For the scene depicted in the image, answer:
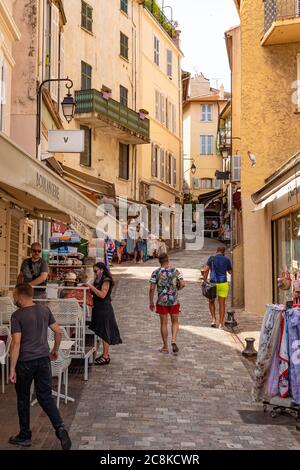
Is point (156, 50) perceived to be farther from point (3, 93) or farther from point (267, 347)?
point (267, 347)

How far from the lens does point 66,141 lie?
12844mm

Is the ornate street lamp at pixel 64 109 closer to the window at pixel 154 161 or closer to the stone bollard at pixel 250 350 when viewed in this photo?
the stone bollard at pixel 250 350

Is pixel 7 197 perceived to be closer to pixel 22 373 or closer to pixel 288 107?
pixel 22 373

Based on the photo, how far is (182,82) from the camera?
135ft

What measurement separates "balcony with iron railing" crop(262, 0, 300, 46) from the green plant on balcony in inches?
723

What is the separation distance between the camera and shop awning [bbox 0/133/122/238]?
5773 mm

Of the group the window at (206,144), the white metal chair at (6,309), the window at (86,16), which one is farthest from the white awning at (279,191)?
the window at (206,144)

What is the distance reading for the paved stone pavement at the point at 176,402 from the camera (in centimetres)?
586

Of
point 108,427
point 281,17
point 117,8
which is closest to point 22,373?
point 108,427

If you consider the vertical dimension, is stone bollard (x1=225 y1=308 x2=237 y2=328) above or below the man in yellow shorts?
below

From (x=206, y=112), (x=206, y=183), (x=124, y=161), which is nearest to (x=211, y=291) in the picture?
(x=124, y=161)

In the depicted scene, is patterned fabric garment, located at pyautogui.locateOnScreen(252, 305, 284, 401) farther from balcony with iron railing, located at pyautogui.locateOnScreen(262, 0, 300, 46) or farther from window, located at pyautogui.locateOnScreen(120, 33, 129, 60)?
window, located at pyautogui.locateOnScreen(120, 33, 129, 60)

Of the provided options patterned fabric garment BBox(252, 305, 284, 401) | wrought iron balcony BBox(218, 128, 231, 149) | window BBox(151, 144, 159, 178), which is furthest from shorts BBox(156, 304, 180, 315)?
window BBox(151, 144, 159, 178)

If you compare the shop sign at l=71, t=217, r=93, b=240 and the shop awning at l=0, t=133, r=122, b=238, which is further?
the shop sign at l=71, t=217, r=93, b=240
